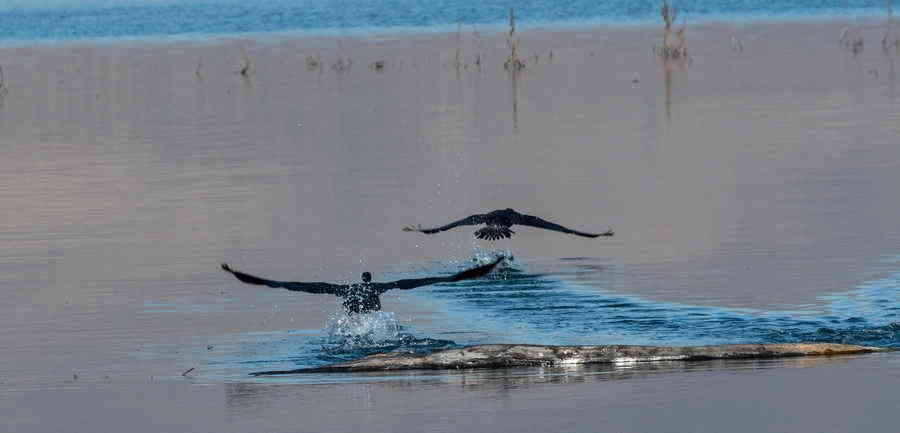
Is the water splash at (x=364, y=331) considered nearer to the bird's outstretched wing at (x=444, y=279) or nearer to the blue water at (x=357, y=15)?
the bird's outstretched wing at (x=444, y=279)

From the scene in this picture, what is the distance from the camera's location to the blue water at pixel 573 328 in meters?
14.5

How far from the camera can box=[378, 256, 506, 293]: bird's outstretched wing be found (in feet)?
44.3

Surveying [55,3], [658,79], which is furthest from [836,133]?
[55,3]

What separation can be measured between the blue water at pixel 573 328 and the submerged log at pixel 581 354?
0.98 m

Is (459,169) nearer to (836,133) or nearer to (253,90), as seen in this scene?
(836,133)

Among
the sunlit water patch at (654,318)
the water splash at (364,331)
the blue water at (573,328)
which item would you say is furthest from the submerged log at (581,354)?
the water splash at (364,331)

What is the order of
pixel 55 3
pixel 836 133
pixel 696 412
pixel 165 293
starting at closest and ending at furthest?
pixel 696 412 < pixel 165 293 < pixel 836 133 < pixel 55 3

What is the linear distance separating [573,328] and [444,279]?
6.78ft

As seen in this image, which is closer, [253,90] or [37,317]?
[37,317]

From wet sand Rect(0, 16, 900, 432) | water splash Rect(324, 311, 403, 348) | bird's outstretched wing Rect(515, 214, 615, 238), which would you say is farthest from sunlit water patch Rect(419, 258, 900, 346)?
water splash Rect(324, 311, 403, 348)

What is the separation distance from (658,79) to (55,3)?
81869mm

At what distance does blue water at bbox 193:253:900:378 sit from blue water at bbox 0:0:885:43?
53144 millimetres

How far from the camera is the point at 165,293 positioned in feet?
57.0

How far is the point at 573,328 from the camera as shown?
50.8 ft
